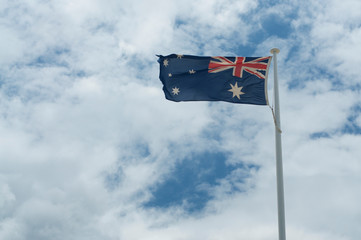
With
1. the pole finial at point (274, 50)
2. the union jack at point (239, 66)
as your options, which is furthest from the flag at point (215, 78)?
the pole finial at point (274, 50)

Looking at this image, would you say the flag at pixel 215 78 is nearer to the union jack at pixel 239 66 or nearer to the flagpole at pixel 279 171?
the union jack at pixel 239 66

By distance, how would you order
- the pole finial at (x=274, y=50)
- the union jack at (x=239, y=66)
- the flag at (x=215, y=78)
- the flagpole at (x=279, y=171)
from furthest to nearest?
the union jack at (x=239, y=66) < the pole finial at (x=274, y=50) < the flag at (x=215, y=78) < the flagpole at (x=279, y=171)

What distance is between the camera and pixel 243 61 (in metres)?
21.0

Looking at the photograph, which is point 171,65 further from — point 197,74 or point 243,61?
point 243,61

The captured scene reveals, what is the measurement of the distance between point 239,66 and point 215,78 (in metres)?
1.33

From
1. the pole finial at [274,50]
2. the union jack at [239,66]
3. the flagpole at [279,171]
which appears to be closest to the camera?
the flagpole at [279,171]

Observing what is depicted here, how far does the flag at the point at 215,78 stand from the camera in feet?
66.0

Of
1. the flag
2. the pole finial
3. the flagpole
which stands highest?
the pole finial

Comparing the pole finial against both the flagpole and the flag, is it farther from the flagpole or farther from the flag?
the flagpole

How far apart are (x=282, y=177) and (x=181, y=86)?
291 inches

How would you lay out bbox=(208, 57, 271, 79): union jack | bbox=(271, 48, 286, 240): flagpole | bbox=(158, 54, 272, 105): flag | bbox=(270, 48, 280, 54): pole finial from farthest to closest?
bbox=(208, 57, 271, 79): union jack
bbox=(270, 48, 280, 54): pole finial
bbox=(158, 54, 272, 105): flag
bbox=(271, 48, 286, 240): flagpole

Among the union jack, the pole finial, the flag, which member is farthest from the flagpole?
the pole finial

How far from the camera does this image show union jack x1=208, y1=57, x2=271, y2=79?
20.6 metres

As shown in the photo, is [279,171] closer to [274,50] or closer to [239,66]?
[239,66]
